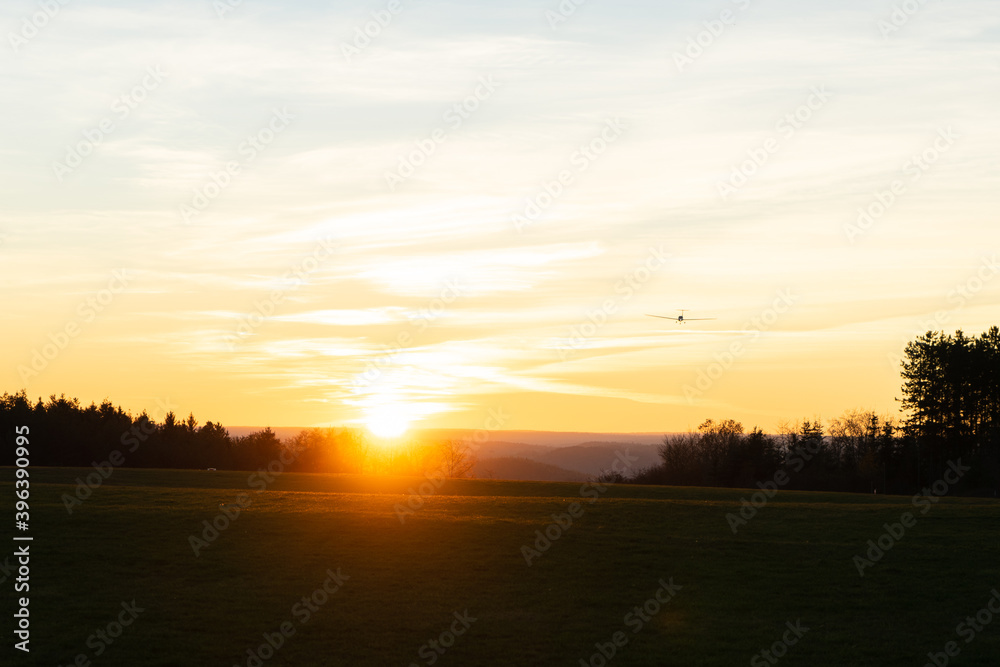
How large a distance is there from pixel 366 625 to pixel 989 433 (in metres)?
82.0

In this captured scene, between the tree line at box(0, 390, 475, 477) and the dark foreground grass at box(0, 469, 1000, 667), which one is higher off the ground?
the tree line at box(0, 390, 475, 477)

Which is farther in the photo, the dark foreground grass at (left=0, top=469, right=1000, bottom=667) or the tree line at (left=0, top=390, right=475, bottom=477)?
the tree line at (left=0, top=390, right=475, bottom=477)

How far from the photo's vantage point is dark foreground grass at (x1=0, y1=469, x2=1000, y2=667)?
22.1 m

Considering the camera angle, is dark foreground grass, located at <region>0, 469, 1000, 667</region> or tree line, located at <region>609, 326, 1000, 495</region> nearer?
dark foreground grass, located at <region>0, 469, 1000, 667</region>

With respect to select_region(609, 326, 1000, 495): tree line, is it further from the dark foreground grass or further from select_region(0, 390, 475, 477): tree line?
the dark foreground grass

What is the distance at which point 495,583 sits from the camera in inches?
1137

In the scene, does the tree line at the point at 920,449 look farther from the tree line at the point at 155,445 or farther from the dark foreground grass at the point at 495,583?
the dark foreground grass at the point at 495,583

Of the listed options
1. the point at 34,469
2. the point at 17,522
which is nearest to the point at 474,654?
the point at 17,522

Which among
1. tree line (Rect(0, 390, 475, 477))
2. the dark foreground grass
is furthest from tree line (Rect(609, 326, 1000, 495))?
the dark foreground grass

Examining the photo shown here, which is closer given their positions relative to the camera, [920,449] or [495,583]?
[495,583]

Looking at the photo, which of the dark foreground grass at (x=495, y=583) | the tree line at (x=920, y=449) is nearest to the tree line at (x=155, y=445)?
the tree line at (x=920, y=449)

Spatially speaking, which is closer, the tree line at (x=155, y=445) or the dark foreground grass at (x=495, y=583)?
the dark foreground grass at (x=495, y=583)

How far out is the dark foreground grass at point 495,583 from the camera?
2208 centimetres

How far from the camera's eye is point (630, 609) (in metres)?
26.1
